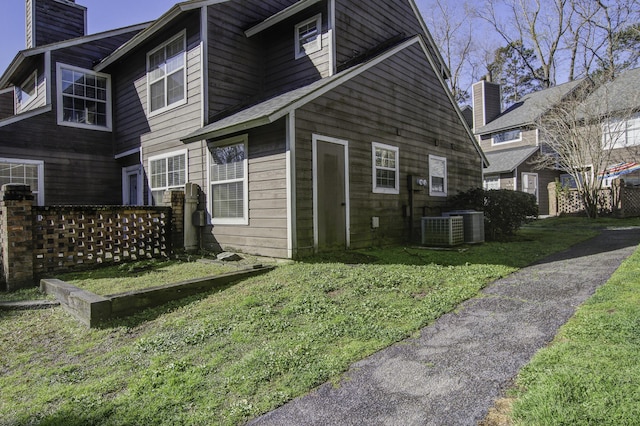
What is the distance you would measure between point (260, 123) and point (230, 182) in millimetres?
1896

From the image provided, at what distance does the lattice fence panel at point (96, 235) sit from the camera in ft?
21.3

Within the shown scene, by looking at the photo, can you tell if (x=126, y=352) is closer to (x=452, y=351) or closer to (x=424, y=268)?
(x=452, y=351)

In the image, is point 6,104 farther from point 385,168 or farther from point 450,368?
point 450,368

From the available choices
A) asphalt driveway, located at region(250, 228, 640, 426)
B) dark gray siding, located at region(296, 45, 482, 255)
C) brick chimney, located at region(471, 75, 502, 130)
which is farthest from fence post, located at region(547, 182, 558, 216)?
asphalt driveway, located at region(250, 228, 640, 426)

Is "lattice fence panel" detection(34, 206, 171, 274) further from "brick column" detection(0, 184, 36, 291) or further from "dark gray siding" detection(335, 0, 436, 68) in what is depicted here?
"dark gray siding" detection(335, 0, 436, 68)

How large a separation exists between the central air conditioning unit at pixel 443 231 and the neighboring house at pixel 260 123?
64 cm

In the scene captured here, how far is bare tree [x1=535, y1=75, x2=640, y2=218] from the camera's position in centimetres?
1662

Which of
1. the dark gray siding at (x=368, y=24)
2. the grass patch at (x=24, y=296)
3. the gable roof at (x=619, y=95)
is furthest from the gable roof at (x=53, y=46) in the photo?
the gable roof at (x=619, y=95)

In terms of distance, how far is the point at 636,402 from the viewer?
204 cm

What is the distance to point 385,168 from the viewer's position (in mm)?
9305

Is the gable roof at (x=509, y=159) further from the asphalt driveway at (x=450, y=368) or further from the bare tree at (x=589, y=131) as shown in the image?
the asphalt driveway at (x=450, y=368)

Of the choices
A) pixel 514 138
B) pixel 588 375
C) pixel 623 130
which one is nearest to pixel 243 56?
pixel 588 375

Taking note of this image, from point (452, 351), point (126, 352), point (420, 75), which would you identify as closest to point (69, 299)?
point (126, 352)

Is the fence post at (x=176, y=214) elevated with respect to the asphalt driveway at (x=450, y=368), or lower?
elevated
